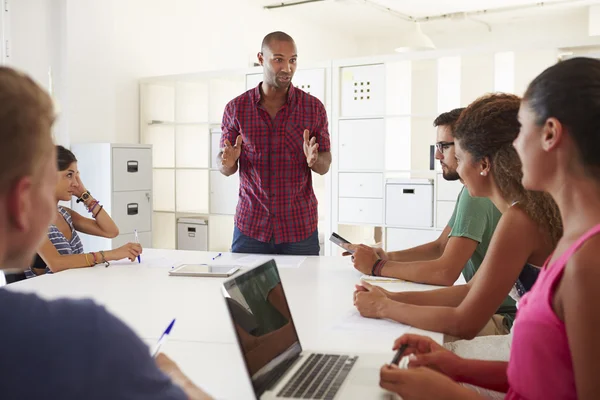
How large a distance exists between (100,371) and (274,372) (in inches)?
23.9

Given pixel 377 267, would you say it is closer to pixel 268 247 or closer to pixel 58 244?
pixel 268 247

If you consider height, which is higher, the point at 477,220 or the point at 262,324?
the point at 477,220

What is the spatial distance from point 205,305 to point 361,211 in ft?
10.4

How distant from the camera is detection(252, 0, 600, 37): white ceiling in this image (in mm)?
7629

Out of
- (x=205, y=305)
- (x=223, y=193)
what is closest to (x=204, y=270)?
(x=205, y=305)

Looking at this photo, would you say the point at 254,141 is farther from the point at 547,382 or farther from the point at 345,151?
the point at 547,382

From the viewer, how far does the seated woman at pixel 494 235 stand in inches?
60.9

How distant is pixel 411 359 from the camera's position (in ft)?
4.54

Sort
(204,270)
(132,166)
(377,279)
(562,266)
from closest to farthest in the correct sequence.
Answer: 1. (562,266)
2. (377,279)
3. (204,270)
4. (132,166)

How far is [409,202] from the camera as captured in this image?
15.8 feet

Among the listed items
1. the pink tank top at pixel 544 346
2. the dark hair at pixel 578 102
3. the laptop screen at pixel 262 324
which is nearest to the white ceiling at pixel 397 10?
the laptop screen at pixel 262 324

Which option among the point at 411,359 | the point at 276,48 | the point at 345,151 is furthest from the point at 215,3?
the point at 411,359

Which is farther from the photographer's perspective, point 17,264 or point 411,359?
point 411,359

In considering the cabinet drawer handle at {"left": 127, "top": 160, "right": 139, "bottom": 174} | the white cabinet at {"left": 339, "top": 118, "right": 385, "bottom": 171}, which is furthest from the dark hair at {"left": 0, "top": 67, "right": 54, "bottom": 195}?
the cabinet drawer handle at {"left": 127, "top": 160, "right": 139, "bottom": 174}
